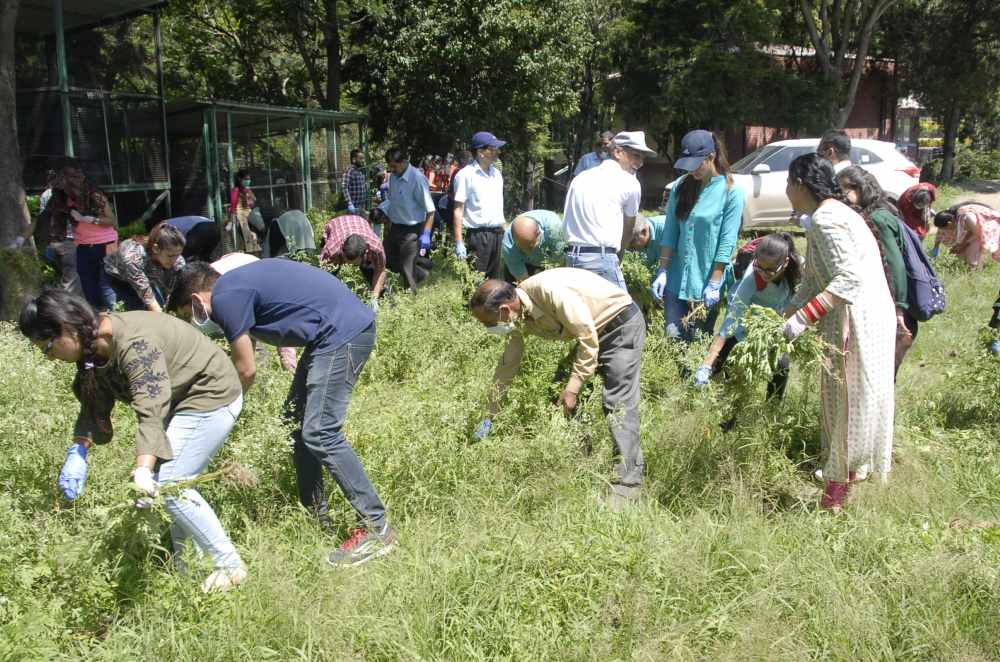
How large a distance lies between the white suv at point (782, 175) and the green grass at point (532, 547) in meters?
8.94

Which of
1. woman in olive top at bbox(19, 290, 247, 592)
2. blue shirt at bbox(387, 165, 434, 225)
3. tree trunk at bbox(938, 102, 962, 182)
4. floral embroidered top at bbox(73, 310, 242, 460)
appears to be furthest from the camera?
tree trunk at bbox(938, 102, 962, 182)

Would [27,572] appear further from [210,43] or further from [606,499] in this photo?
[210,43]

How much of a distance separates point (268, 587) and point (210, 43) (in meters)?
18.0

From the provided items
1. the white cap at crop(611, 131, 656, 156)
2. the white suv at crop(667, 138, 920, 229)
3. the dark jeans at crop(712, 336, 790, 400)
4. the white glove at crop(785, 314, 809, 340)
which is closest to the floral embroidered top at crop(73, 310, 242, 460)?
the white glove at crop(785, 314, 809, 340)

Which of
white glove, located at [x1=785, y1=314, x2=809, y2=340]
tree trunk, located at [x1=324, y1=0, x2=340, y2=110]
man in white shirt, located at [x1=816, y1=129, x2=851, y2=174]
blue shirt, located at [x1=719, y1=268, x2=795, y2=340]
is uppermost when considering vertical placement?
tree trunk, located at [x1=324, y1=0, x2=340, y2=110]

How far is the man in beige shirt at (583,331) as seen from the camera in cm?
375

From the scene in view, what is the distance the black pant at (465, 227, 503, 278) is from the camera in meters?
7.30

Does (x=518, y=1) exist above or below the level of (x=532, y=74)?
above

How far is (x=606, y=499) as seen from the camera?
378 cm

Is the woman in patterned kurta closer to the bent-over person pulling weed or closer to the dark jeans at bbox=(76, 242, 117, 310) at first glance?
the bent-over person pulling weed

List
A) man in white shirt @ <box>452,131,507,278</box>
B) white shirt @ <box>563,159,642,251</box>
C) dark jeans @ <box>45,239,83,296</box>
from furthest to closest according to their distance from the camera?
man in white shirt @ <box>452,131,507,278</box>
dark jeans @ <box>45,239,83,296</box>
white shirt @ <box>563,159,642,251</box>

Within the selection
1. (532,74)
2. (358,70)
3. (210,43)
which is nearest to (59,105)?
(358,70)

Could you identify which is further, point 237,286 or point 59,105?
point 59,105

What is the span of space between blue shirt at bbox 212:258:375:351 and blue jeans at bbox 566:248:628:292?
1.96 metres
